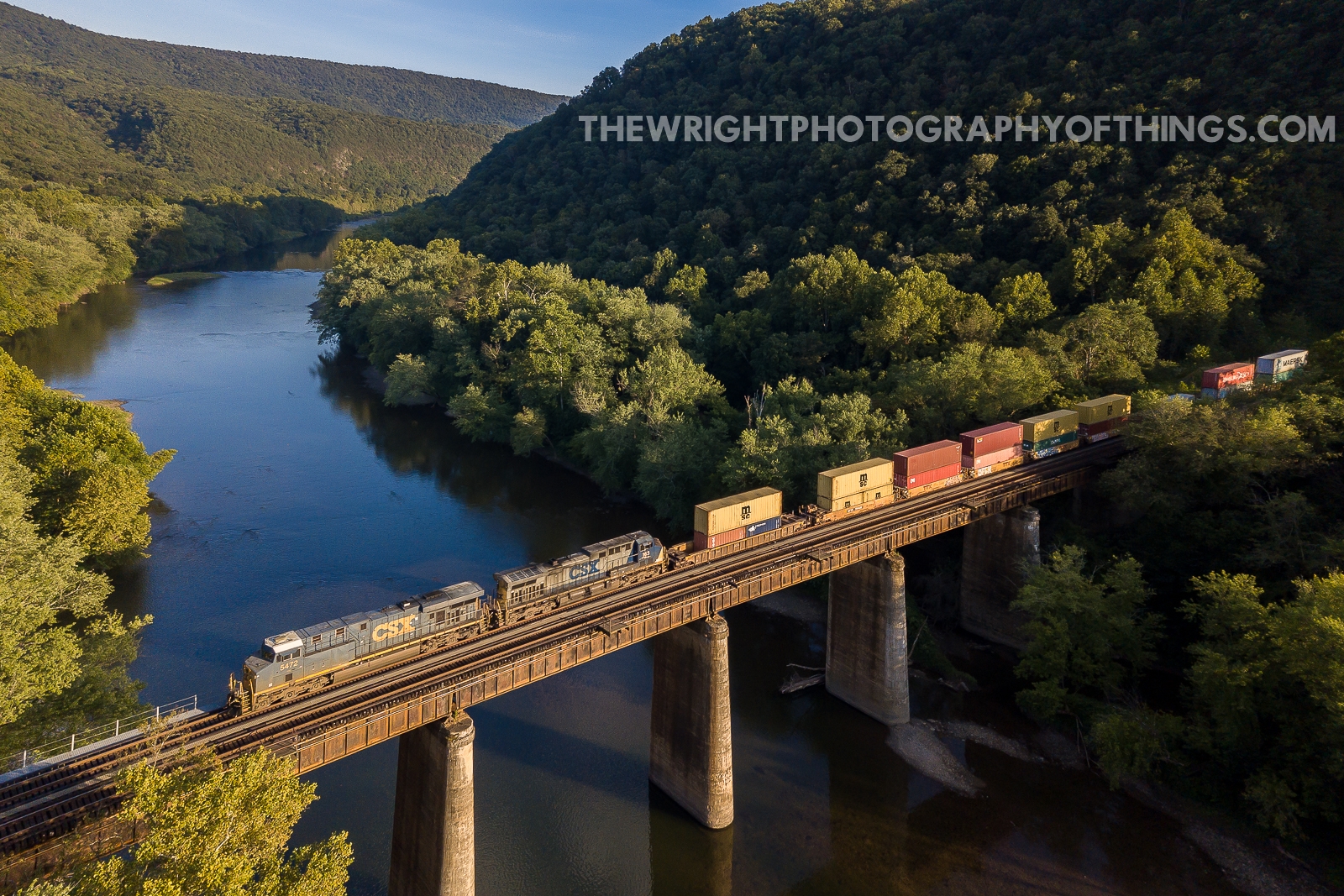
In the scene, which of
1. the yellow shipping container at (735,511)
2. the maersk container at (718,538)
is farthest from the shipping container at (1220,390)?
the maersk container at (718,538)

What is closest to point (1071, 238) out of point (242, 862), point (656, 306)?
point (656, 306)

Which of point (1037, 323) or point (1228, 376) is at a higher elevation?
point (1037, 323)

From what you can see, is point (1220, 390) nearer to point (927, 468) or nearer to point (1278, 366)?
point (1278, 366)

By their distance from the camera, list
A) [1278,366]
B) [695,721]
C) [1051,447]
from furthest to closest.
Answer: [1278,366]
[1051,447]
[695,721]

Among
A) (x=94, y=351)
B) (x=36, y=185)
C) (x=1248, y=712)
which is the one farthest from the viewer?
(x=36, y=185)

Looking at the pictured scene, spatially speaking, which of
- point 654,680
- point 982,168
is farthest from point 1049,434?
point 982,168

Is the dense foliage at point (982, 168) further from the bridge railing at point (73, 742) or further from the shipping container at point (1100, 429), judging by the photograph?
the bridge railing at point (73, 742)

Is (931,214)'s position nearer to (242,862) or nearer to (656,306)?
(656,306)
